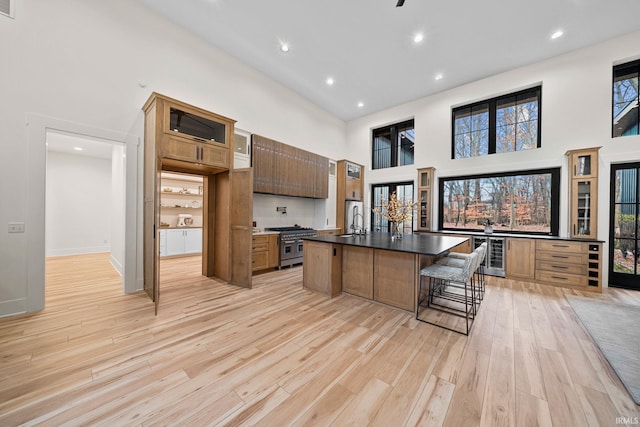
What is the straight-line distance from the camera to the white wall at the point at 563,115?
3998 millimetres

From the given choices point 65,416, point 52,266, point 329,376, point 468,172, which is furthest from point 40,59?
point 468,172

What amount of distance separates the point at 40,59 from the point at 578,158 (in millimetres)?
8272

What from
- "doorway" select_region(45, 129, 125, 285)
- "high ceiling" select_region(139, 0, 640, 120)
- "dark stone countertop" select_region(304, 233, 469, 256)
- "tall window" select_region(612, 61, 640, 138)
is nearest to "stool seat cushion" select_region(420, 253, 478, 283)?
"dark stone countertop" select_region(304, 233, 469, 256)

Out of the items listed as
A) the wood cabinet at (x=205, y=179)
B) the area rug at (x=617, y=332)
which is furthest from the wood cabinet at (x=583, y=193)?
the wood cabinet at (x=205, y=179)

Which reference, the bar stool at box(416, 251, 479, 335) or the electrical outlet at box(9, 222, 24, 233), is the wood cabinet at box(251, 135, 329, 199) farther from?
the bar stool at box(416, 251, 479, 335)

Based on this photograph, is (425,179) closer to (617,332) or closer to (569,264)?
(569,264)

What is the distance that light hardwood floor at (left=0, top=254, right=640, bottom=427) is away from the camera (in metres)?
1.43

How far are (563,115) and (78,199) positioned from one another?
11793 millimetres

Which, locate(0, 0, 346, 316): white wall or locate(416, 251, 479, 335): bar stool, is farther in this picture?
locate(0, 0, 346, 316): white wall

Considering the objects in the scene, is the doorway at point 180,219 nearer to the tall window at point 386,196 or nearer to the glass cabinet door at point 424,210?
the tall window at point 386,196

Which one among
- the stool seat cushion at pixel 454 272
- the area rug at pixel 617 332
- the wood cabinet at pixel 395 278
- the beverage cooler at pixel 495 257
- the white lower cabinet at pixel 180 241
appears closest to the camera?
the area rug at pixel 617 332

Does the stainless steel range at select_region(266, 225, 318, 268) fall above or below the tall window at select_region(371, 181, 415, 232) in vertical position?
below

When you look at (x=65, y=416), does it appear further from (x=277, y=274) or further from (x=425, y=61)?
(x=425, y=61)

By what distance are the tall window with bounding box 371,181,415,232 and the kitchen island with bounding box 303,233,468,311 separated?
329cm
